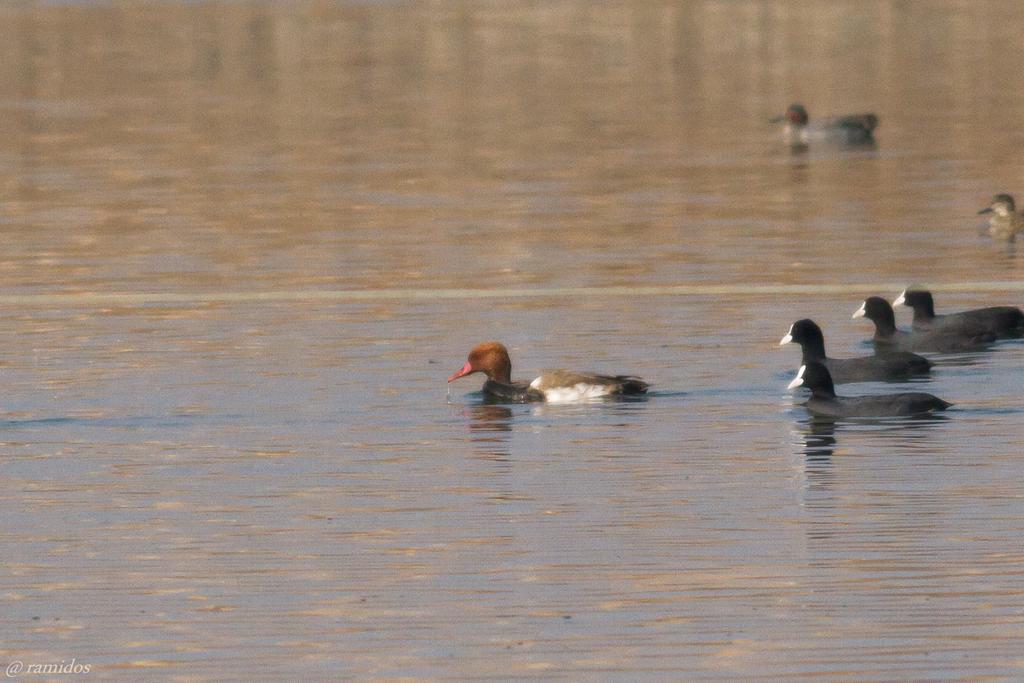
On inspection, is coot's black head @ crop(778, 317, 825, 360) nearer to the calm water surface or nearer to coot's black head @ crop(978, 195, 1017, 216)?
the calm water surface

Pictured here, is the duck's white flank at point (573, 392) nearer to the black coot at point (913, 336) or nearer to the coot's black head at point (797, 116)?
the black coot at point (913, 336)

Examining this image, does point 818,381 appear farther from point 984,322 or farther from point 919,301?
point 919,301

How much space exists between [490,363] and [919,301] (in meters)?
4.56

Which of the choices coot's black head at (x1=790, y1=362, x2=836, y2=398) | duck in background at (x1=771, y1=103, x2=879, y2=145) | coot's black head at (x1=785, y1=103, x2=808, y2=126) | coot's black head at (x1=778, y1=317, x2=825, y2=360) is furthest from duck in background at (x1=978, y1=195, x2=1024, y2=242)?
coot's black head at (x1=785, y1=103, x2=808, y2=126)

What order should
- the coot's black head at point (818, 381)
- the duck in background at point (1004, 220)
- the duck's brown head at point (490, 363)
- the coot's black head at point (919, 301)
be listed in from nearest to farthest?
1. the coot's black head at point (818, 381)
2. the duck's brown head at point (490, 363)
3. the coot's black head at point (919, 301)
4. the duck in background at point (1004, 220)

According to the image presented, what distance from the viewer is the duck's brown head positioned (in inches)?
713

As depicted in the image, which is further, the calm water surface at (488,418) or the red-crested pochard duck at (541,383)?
the red-crested pochard duck at (541,383)

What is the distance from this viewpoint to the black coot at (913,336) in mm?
20094

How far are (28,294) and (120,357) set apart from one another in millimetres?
4538

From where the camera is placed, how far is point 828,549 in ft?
40.2

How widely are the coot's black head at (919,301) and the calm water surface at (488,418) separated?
589mm

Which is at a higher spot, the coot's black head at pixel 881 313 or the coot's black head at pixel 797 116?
the coot's black head at pixel 797 116

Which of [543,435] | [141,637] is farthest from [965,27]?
[141,637]

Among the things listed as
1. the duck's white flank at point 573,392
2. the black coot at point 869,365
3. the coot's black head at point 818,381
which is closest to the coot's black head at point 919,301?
the black coot at point 869,365
